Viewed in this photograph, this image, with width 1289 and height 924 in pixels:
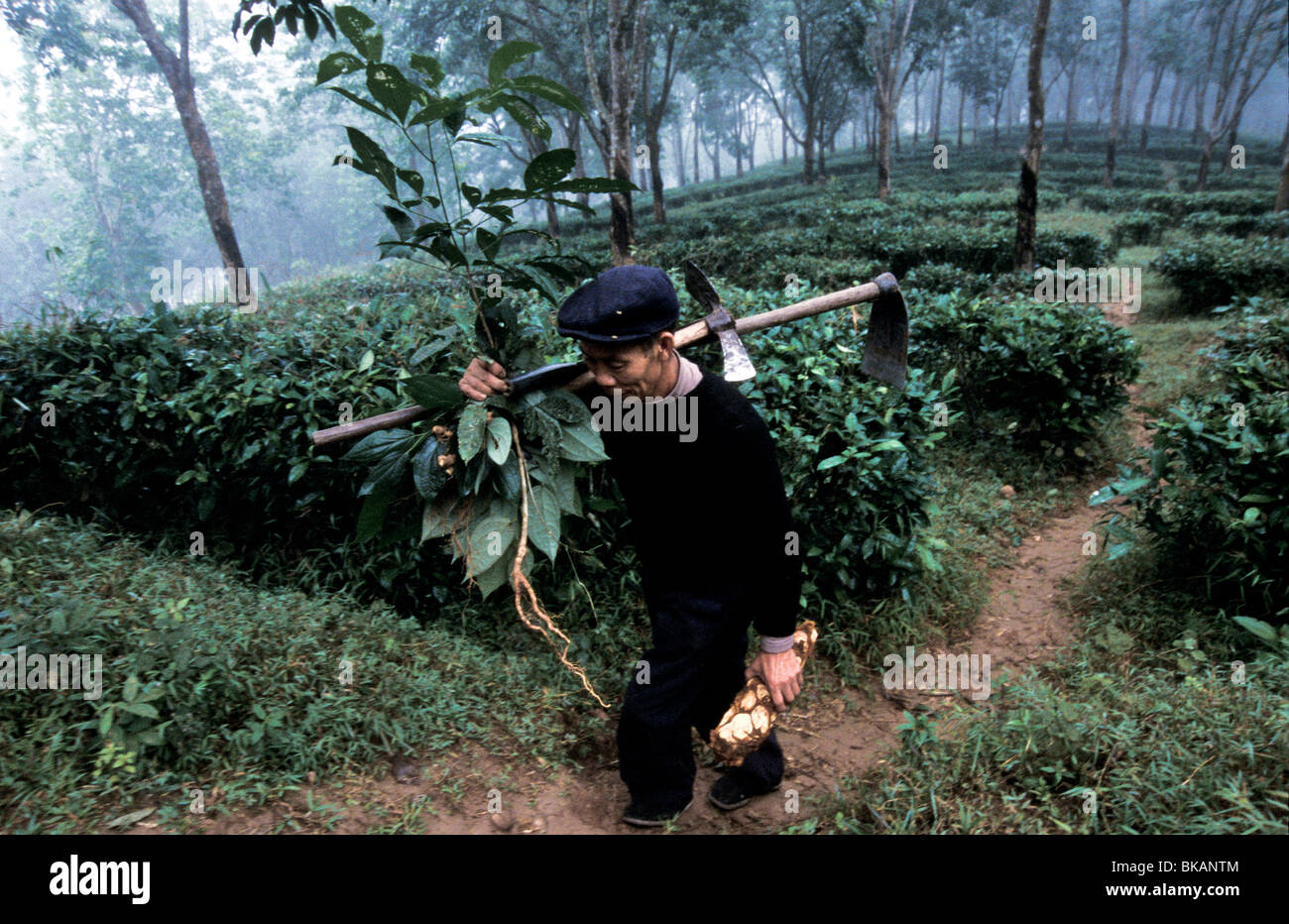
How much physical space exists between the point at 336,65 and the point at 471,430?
1.19 meters

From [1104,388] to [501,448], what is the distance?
5070 mm

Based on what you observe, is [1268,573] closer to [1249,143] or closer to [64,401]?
[64,401]

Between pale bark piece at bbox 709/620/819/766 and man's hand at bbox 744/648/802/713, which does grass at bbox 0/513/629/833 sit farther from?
man's hand at bbox 744/648/802/713

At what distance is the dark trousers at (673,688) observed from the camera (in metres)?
2.38

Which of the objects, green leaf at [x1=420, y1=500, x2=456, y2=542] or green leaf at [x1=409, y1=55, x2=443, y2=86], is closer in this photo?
green leaf at [x1=409, y1=55, x2=443, y2=86]

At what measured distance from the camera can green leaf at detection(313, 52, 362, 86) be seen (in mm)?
2131

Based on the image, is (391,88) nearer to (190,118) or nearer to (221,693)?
(221,693)

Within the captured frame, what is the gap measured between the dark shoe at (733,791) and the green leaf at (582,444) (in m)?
1.39

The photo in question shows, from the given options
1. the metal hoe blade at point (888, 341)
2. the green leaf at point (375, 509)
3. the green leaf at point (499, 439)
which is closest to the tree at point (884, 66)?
the metal hoe blade at point (888, 341)

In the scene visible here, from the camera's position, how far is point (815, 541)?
3.62 m

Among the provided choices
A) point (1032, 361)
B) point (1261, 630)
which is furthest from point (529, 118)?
point (1032, 361)

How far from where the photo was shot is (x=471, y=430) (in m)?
2.35

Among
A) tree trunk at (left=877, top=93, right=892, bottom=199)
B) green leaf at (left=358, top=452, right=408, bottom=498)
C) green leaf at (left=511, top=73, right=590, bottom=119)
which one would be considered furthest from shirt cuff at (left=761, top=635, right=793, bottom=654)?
tree trunk at (left=877, top=93, right=892, bottom=199)

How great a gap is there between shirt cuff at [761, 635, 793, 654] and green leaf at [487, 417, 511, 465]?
42.6 inches
